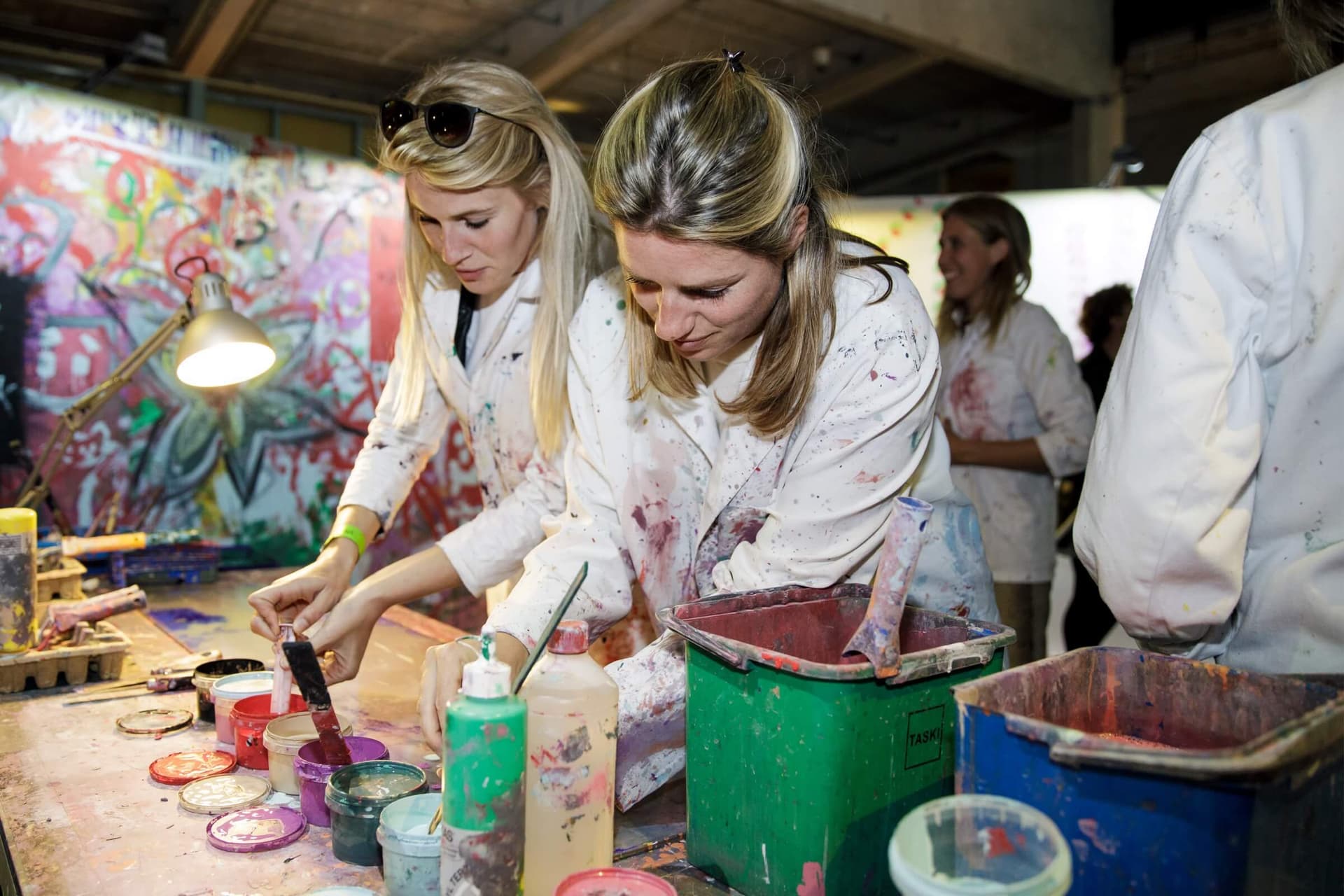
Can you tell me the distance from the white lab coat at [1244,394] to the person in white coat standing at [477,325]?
1004 mm

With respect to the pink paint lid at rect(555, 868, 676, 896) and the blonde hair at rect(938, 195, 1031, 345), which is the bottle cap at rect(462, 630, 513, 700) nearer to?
the pink paint lid at rect(555, 868, 676, 896)

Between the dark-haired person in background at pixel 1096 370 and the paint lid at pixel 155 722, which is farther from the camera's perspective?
the dark-haired person in background at pixel 1096 370

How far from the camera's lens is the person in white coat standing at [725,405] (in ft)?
4.15

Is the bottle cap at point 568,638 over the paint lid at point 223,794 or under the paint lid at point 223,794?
over

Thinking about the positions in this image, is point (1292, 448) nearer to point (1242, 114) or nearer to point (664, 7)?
point (1242, 114)

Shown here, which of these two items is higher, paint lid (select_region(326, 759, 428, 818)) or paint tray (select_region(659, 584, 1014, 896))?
paint tray (select_region(659, 584, 1014, 896))

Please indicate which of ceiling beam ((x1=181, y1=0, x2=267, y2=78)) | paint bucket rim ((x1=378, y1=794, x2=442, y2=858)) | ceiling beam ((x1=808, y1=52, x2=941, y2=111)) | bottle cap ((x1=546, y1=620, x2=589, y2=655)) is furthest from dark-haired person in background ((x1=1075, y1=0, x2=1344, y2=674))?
ceiling beam ((x1=808, y1=52, x2=941, y2=111))

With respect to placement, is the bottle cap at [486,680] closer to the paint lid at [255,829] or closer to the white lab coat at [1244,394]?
the paint lid at [255,829]

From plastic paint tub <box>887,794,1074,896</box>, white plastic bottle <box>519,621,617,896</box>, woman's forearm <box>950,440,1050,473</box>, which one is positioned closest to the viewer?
plastic paint tub <box>887,794,1074,896</box>

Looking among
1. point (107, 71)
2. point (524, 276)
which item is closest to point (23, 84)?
point (107, 71)

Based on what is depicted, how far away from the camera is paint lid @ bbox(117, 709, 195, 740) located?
1602mm

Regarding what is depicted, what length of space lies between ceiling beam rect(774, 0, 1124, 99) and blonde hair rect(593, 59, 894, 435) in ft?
10.1

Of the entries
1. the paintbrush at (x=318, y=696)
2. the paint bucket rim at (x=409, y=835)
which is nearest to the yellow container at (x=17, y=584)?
the paintbrush at (x=318, y=696)

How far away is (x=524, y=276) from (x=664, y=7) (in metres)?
2.60
